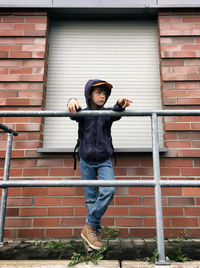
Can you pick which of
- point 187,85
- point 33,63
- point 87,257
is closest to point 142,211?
point 87,257

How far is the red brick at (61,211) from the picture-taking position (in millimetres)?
Result: 2611

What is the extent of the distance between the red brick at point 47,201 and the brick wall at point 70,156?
1 centimetres

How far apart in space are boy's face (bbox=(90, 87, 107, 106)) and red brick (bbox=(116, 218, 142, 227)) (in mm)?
1328

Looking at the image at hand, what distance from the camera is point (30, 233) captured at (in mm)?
2564

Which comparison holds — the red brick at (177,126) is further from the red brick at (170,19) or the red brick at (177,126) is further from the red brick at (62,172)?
the red brick at (170,19)

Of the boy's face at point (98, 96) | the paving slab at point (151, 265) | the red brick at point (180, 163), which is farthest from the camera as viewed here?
the red brick at point (180, 163)

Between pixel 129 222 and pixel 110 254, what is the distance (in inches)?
32.8

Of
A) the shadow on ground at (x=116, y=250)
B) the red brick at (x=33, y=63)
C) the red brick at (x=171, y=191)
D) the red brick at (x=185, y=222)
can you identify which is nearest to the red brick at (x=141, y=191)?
the red brick at (x=171, y=191)

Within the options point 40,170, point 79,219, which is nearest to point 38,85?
point 40,170

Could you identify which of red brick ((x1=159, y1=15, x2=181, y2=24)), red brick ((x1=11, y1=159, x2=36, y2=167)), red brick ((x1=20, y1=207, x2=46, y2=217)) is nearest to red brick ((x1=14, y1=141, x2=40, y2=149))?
red brick ((x1=11, y1=159, x2=36, y2=167))

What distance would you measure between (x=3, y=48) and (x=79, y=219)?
2309mm

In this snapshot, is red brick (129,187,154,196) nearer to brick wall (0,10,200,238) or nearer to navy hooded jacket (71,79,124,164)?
brick wall (0,10,200,238)

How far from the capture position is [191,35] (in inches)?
119

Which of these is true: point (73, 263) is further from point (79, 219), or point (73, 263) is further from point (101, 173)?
point (79, 219)
